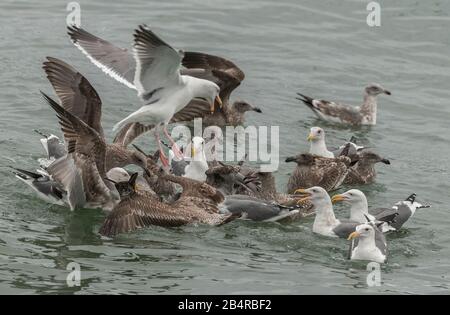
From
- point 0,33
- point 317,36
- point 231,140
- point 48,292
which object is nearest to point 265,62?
point 317,36

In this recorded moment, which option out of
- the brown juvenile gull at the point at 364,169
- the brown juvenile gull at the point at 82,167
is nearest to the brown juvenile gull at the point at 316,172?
the brown juvenile gull at the point at 364,169

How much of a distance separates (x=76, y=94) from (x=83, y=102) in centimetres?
24

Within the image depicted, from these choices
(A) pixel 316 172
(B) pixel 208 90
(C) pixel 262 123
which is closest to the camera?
(A) pixel 316 172

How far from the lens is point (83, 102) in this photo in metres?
13.3

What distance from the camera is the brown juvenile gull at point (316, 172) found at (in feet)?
46.2

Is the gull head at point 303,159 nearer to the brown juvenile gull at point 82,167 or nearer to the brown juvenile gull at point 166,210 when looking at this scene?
the brown juvenile gull at point 166,210

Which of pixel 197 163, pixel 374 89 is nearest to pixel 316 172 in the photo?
pixel 197 163

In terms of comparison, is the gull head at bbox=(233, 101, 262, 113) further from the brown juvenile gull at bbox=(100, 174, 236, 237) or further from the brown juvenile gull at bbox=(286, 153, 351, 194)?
the brown juvenile gull at bbox=(100, 174, 236, 237)

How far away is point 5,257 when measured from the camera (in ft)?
35.7

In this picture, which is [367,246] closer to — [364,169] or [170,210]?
[170,210]

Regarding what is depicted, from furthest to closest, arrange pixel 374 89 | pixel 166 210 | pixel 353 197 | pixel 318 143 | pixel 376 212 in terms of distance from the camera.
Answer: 1. pixel 374 89
2. pixel 318 143
3. pixel 376 212
4. pixel 353 197
5. pixel 166 210

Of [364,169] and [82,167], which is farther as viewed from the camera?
[364,169]

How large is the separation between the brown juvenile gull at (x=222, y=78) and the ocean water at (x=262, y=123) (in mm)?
325
